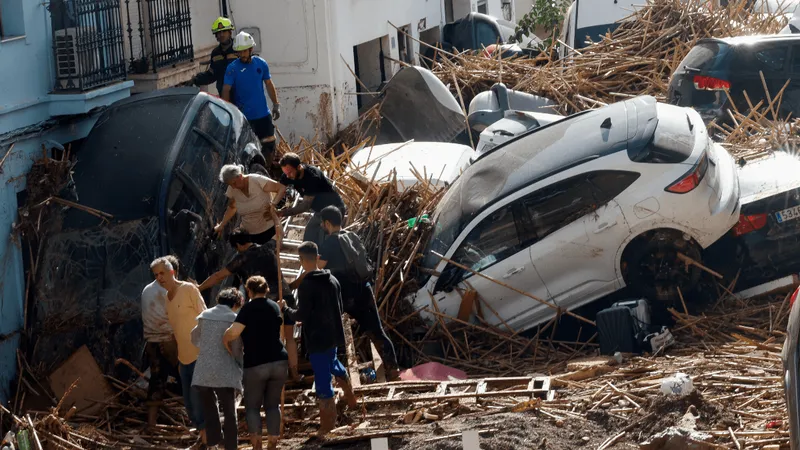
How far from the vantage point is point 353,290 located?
32.7 feet

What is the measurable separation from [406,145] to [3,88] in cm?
546

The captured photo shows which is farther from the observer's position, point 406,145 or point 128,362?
point 406,145

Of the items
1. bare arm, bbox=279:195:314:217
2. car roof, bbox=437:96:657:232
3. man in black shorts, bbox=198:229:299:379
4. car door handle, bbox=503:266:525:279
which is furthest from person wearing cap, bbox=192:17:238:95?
car door handle, bbox=503:266:525:279

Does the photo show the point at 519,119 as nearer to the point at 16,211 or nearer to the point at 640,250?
the point at 640,250

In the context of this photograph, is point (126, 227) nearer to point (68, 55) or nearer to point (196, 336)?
point (196, 336)

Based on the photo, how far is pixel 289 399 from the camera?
9758mm

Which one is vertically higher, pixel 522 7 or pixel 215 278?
pixel 522 7

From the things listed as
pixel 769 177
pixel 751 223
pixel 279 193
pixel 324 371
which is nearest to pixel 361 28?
pixel 279 193

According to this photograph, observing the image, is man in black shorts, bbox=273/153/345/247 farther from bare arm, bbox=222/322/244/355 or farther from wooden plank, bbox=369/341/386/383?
bare arm, bbox=222/322/244/355

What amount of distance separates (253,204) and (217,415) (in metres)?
2.54

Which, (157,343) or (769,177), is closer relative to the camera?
(157,343)

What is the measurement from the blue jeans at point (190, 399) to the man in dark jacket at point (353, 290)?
1.39 meters

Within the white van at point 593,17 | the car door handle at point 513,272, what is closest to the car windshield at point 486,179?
the car door handle at point 513,272

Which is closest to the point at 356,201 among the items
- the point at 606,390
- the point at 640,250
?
the point at 640,250
